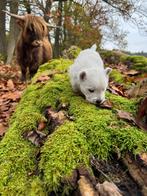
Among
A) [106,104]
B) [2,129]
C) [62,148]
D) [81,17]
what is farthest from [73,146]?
[81,17]

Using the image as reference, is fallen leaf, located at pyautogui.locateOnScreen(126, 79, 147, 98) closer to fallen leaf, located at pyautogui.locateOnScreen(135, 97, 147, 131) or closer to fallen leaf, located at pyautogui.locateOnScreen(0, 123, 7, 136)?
fallen leaf, located at pyautogui.locateOnScreen(135, 97, 147, 131)

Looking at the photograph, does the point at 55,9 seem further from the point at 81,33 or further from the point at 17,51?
the point at 17,51

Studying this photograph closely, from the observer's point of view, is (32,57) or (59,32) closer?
(32,57)

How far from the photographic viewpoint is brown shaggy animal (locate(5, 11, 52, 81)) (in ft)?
26.8

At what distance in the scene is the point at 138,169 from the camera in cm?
279

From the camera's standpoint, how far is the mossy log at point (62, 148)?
8.96 ft

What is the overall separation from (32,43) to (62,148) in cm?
568

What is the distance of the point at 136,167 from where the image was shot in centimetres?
281

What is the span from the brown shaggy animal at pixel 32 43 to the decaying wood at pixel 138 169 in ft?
18.8

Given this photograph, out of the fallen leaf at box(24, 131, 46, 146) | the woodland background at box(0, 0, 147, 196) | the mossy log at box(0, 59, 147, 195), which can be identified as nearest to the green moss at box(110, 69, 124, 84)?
the woodland background at box(0, 0, 147, 196)

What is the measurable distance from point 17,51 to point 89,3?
1764cm

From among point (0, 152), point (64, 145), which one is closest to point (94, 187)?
point (64, 145)

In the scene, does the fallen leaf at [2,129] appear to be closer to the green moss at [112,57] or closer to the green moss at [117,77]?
the green moss at [117,77]

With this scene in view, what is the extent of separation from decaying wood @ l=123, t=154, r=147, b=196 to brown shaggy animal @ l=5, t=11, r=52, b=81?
574 centimetres
